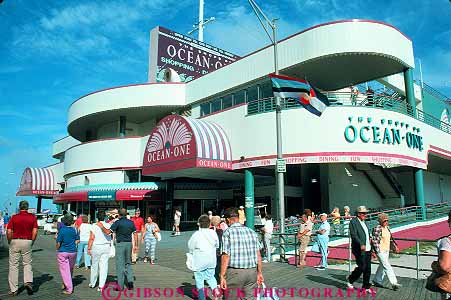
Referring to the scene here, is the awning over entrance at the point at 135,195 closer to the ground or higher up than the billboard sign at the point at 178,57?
closer to the ground

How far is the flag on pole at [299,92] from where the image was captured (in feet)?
46.7

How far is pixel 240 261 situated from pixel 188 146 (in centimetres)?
1401

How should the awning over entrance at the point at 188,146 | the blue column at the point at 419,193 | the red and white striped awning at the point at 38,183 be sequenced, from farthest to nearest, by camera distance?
the red and white striped awning at the point at 38,183 → the blue column at the point at 419,193 → the awning over entrance at the point at 188,146

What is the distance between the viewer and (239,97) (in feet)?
72.3

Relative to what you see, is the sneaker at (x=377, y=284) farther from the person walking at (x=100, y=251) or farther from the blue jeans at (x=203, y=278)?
the person walking at (x=100, y=251)

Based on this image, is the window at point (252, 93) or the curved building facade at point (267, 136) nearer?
the curved building facade at point (267, 136)

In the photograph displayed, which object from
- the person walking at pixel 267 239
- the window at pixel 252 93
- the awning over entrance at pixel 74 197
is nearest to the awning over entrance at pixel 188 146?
the window at pixel 252 93

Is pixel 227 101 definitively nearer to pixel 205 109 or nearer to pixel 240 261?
pixel 205 109

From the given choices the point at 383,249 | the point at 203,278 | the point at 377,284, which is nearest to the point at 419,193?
the point at 377,284

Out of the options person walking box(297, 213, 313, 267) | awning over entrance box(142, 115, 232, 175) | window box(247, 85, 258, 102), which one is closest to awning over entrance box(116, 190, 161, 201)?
awning over entrance box(142, 115, 232, 175)

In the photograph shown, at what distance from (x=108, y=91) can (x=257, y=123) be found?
1311cm

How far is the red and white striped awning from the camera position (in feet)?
126

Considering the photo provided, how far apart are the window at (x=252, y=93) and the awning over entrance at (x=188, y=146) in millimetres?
2328

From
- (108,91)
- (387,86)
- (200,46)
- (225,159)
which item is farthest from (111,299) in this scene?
(200,46)
